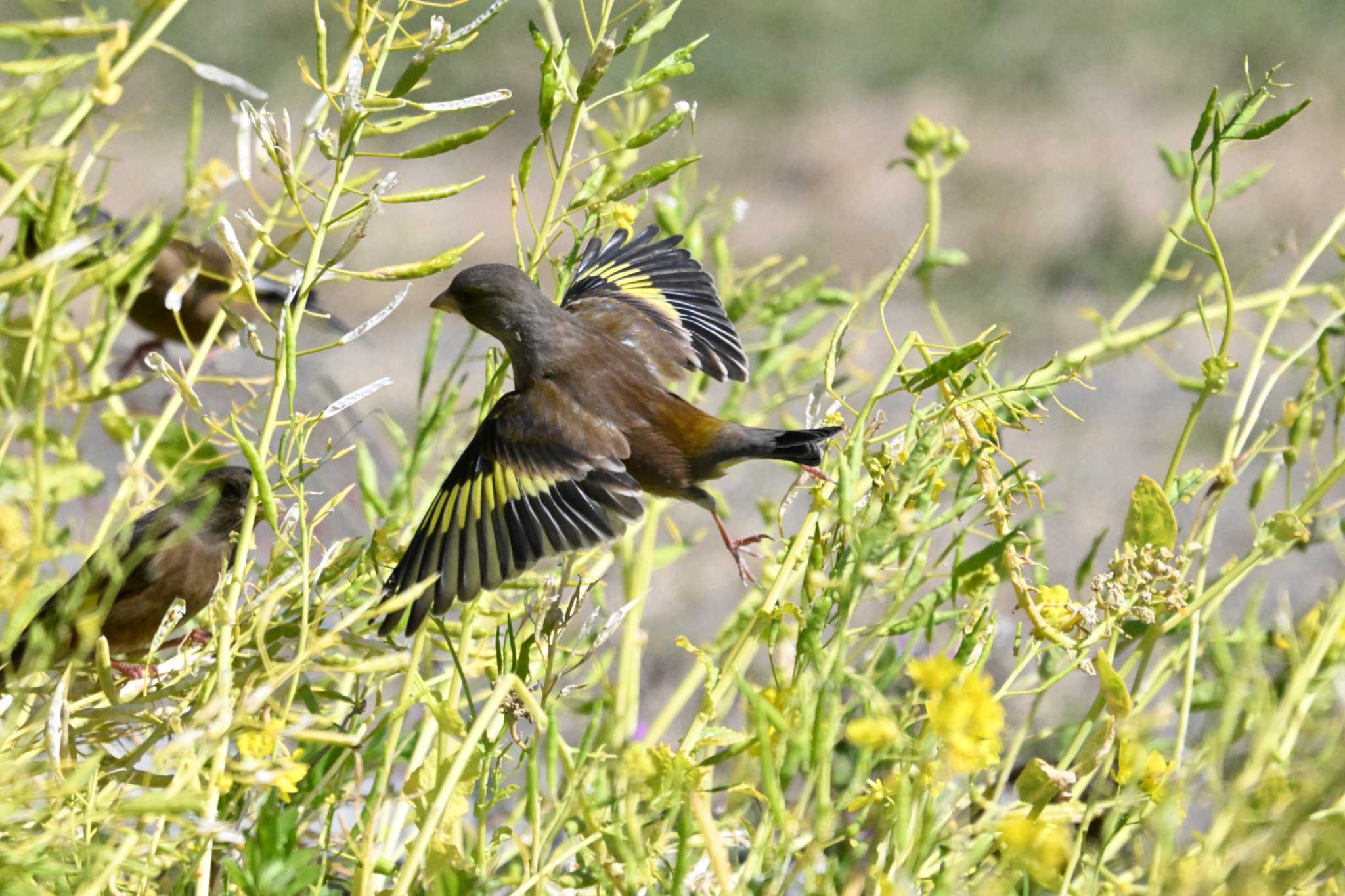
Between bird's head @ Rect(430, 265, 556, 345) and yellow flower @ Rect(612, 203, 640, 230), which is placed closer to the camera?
yellow flower @ Rect(612, 203, 640, 230)

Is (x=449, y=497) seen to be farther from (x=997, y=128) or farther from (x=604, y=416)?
(x=997, y=128)

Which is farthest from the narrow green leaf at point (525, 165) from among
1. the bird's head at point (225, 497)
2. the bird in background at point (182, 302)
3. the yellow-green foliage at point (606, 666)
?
the bird in background at point (182, 302)

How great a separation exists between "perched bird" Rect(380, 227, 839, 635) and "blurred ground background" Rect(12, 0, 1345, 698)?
2290mm

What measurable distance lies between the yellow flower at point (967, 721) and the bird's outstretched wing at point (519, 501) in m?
0.48

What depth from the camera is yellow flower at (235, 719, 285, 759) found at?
2.55ft

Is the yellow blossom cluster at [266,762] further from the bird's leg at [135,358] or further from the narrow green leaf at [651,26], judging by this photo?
the bird's leg at [135,358]

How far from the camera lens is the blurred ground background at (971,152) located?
591 centimetres

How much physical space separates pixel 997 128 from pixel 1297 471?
19.2 ft

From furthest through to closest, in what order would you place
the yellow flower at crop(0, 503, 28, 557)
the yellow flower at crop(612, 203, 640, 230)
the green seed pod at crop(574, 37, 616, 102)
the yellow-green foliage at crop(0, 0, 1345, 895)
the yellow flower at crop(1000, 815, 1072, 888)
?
the yellow flower at crop(612, 203, 640, 230)
the green seed pod at crop(574, 37, 616, 102)
the yellow flower at crop(0, 503, 28, 557)
the yellow-green foliage at crop(0, 0, 1345, 895)
the yellow flower at crop(1000, 815, 1072, 888)

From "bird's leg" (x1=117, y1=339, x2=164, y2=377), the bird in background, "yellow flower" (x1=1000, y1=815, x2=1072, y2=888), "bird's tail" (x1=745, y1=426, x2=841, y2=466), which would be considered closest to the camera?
"yellow flower" (x1=1000, y1=815, x2=1072, y2=888)

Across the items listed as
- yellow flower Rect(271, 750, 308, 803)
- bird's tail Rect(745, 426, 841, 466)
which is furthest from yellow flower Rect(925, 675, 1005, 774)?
bird's tail Rect(745, 426, 841, 466)

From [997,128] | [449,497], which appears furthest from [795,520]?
[997,128]

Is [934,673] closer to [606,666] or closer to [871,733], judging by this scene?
[871,733]

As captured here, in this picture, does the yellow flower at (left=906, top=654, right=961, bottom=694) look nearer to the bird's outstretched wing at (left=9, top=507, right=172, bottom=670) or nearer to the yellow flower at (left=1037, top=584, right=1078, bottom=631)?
the yellow flower at (left=1037, top=584, right=1078, bottom=631)
